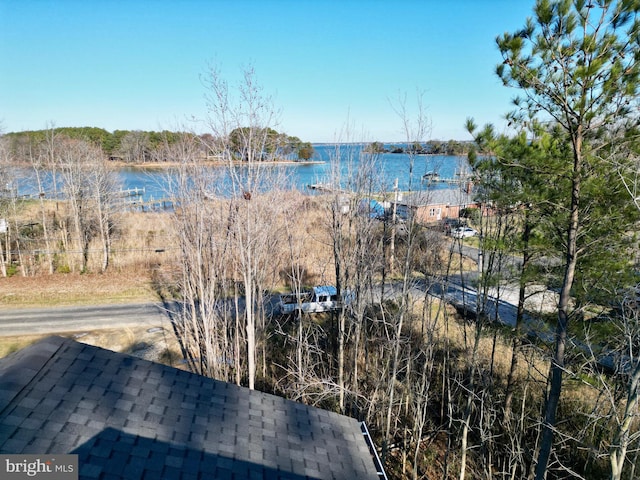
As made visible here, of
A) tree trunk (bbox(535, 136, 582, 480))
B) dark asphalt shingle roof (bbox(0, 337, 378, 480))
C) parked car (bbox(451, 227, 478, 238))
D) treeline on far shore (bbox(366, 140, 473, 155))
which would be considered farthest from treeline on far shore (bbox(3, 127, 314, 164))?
tree trunk (bbox(535, 136, 582, 480))

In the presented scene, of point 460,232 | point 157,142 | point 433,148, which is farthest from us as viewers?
point 157,142

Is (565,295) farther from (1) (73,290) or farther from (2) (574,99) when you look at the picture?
(1) (73,290)

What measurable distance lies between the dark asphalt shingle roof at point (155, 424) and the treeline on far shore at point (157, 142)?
18.7ft

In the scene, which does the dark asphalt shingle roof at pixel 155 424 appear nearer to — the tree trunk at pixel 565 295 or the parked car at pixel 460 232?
the tree trunk at pixel 565 295

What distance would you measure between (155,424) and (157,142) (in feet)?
110

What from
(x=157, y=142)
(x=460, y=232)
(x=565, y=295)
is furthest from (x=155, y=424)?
(x=157, y=142)

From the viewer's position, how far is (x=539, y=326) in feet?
30.0

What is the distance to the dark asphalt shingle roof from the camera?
143 inches

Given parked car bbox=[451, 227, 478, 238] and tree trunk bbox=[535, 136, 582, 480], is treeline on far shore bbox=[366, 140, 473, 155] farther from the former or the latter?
tree trunk bbox=[535, 136, 582, 480]

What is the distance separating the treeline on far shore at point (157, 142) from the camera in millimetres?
9922

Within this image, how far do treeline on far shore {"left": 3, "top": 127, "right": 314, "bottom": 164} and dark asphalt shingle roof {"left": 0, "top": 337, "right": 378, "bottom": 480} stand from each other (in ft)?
18.7

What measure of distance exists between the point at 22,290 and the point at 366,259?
1875 cm

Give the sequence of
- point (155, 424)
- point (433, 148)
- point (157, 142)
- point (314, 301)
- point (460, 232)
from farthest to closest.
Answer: point (157, 142) → point (460, 232) → point (314, 301) → point (433, 148) → point (155, 424)

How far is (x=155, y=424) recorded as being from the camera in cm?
426
